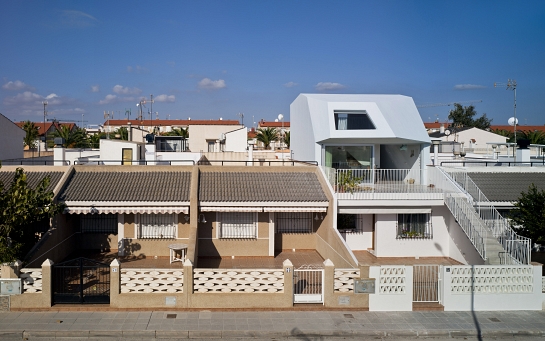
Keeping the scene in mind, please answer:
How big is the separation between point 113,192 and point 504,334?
15.1 meters

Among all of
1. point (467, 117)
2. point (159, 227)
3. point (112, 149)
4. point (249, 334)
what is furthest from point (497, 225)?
point (467, 117)

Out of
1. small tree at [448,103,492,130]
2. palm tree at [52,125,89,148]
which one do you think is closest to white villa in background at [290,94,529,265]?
palm tree at [52,125,89,148]

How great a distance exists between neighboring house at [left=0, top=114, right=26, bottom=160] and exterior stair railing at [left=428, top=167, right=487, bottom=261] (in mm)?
23570

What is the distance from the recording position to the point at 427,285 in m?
15.5

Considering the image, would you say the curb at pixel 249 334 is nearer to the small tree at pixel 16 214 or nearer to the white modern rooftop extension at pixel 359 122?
the small tree at pixel 16 214

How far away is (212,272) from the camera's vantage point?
14398 mm

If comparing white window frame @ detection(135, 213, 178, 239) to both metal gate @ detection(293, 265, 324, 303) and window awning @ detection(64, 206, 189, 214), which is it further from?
metal gate @ detection(293, 265, 324, 303)

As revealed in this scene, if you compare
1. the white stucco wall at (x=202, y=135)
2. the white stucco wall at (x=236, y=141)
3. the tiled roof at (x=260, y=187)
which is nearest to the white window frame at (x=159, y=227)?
the tiled roof at (x=260, y=187)

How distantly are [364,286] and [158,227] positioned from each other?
33.4 ft

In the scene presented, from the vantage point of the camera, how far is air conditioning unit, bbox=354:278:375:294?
14484mm

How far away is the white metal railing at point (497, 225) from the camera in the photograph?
56.1 ft

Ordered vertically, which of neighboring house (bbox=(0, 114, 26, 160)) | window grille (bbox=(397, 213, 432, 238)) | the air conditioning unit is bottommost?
the air conditioning unit

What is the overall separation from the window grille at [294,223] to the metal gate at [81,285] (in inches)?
312

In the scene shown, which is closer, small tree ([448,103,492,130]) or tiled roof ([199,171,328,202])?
tiled roof ([199,171,328,202])
